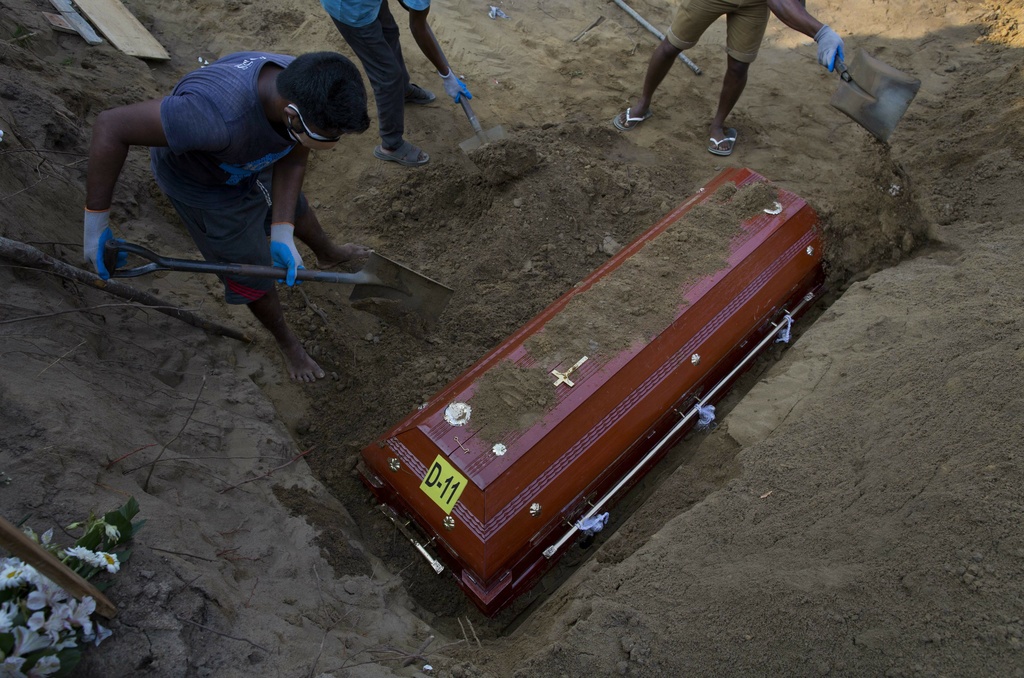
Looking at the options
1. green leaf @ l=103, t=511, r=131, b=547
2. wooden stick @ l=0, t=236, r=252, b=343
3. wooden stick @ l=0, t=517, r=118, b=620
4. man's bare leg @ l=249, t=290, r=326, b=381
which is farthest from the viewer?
man's bare leg @ l=249, t=290, r=326, b=381

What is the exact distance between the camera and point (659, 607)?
87.3 inches

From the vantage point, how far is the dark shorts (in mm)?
2766

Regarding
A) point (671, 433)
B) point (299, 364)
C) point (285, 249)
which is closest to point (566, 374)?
point (671, 433)

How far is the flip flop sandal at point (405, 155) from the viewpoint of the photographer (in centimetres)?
466

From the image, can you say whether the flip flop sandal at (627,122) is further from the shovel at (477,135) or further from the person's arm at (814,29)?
the person's arm at (814,29)

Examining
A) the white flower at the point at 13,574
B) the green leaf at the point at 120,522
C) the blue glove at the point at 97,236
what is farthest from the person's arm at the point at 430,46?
the white flower at the point at 13,574

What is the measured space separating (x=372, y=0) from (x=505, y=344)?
7.77 feet

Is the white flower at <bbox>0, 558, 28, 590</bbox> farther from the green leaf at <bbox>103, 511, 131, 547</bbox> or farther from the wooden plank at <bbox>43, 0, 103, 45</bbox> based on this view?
Answer: the wooden plank at <bbox>43, 0, 103, 45</bbox>

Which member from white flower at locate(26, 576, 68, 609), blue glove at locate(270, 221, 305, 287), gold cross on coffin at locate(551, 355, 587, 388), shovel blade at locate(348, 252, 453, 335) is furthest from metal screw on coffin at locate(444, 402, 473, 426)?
white flower at locate(26, 576, 68, 609)

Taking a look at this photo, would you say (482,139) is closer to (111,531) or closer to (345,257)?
(345,257)

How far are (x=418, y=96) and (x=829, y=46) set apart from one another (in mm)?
3001

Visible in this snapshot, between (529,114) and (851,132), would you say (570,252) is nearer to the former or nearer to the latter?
(529,114)

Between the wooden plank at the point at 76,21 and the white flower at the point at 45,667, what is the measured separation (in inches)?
193

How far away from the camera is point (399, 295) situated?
3326 mm
